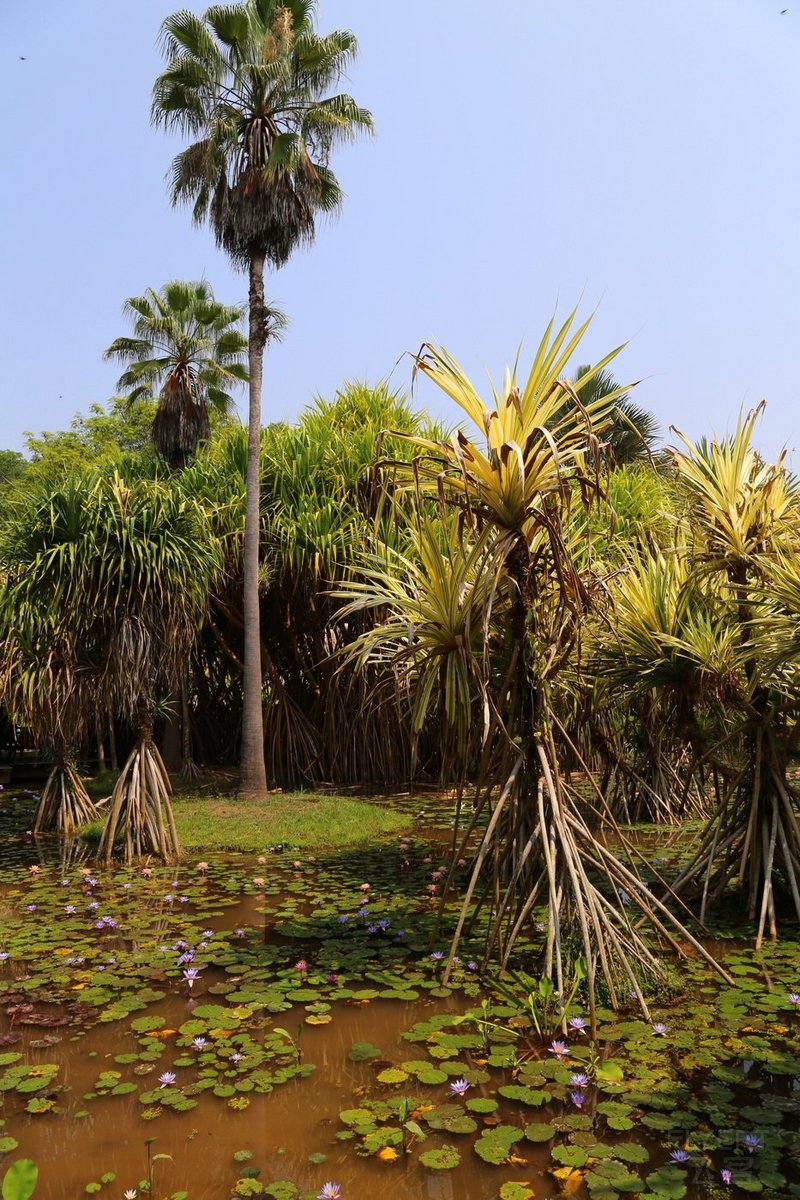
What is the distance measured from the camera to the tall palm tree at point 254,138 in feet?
36.5

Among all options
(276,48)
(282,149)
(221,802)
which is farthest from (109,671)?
(276,48)

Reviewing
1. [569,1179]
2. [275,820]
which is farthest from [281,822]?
[569,1179]

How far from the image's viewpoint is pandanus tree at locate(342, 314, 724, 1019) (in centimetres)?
417

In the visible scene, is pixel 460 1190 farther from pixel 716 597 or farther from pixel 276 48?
pixel 276 48

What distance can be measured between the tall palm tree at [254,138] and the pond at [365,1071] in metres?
6.01

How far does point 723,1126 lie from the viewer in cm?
307

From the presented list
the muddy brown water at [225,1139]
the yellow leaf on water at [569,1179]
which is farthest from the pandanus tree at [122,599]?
the yellow leaf on water at [569,1179]

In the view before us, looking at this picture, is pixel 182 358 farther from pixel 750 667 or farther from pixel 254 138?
pixel 750 667

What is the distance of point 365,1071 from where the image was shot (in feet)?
11.8

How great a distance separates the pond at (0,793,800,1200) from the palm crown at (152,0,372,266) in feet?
29.3

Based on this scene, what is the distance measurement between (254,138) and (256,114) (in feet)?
1.03

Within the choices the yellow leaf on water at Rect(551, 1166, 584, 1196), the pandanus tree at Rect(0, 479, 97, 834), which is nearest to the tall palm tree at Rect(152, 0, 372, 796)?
the pandanus tree at Rect(0, 479, 97, 834)

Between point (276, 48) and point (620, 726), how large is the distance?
29.3ft

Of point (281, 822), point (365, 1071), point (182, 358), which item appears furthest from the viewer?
point (182, 358)
